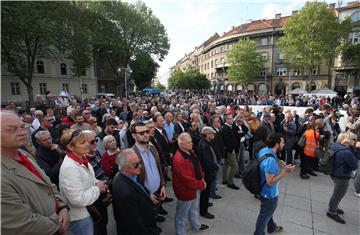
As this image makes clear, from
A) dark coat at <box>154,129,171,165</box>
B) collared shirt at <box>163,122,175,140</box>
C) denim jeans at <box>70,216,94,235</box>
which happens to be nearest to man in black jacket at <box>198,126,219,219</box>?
dark coat at <box>154,129,171,165</box>

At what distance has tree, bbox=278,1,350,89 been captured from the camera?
28844 mm

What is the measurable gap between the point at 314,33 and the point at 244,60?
12307mm

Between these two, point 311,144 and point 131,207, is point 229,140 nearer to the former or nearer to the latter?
point 311,144

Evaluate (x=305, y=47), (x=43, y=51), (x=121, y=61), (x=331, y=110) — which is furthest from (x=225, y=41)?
(x=331, y=110)

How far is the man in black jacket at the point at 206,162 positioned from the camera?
395 cm

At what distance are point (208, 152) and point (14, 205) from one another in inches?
120

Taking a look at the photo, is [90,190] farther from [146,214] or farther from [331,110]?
[331,110]

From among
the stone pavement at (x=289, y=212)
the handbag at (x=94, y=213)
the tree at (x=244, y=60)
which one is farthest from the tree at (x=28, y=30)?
the tree at (x=244, y=60)

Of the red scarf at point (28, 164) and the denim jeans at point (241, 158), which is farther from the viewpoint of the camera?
the denim jeans at point (241, 158)

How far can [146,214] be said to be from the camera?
2.29 metres

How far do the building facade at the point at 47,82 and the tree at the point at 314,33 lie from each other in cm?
3182

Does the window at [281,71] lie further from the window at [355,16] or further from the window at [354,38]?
the window at [355,16]

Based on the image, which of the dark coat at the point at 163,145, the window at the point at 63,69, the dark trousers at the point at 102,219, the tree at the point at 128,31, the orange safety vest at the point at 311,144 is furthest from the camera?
the window at the point at 63,69

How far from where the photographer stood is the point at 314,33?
2969 cm
